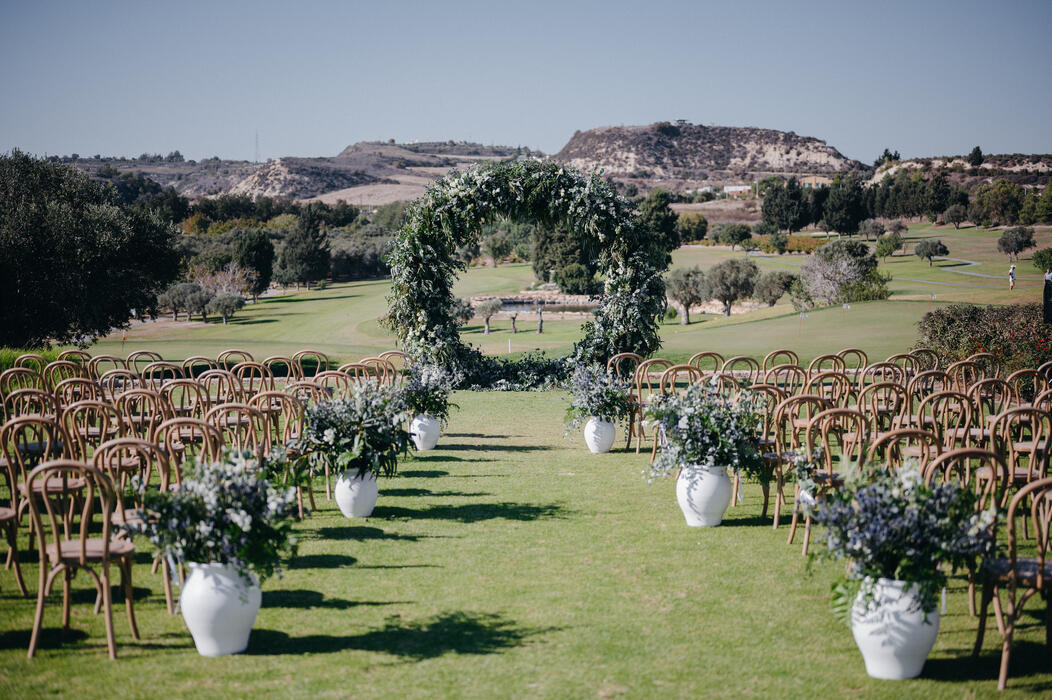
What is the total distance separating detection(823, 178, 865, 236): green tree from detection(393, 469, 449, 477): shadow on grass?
2044 inches

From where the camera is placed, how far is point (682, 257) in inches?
2579

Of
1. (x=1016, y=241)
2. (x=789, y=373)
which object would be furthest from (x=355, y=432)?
(x=1016, y=241)

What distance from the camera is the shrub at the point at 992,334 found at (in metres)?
13.1

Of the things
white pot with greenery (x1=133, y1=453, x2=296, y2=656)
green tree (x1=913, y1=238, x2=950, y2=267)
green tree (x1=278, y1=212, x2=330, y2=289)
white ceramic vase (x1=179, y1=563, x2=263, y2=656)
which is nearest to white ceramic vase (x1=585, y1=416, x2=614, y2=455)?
white pot with greenery (x1=133, y1=453, x2=296, y2=656)

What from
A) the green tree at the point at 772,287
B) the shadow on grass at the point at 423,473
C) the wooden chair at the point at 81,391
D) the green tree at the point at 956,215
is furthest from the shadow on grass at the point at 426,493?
the green tree at the point at 956,215

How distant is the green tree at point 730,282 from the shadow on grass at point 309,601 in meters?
39.6

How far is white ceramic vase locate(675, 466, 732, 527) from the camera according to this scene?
7.14 m

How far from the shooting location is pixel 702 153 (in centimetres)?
14600

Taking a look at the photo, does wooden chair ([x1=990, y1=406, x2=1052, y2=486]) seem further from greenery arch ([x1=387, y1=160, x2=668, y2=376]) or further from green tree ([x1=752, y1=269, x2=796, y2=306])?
green tree ([x1=752, y1=269, x2=796, y2=306])

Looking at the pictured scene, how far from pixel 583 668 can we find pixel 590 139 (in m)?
158

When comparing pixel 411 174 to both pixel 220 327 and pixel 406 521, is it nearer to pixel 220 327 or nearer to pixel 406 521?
pixel 220 327

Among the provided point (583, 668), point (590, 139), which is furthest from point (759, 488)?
point (590, 139)

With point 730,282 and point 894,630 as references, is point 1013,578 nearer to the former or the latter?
point 894,630

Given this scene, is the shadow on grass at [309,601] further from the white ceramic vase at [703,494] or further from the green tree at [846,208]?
the green tree at [846,208]
